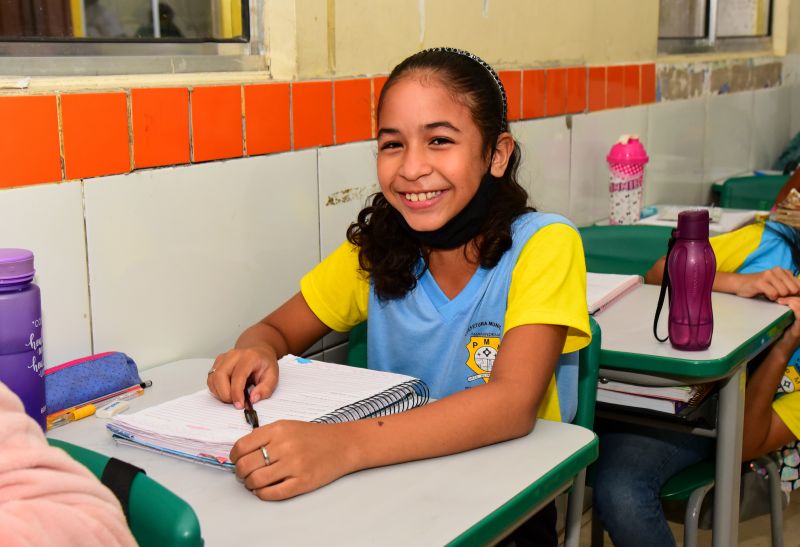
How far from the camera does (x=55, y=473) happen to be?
0.68 metres

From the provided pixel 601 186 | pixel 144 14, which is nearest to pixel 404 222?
pixel 144 14

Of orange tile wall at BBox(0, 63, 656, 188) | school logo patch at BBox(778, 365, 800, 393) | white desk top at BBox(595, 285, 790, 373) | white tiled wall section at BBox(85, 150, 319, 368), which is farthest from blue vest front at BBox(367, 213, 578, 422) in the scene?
school logo patch at BBox(778, 365, 800, 393)

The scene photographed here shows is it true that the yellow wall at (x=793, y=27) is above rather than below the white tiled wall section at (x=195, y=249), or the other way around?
above

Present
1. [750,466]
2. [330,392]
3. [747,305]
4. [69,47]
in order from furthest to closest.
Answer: [750,466]
[747,305]
[69,47]
[330,392]

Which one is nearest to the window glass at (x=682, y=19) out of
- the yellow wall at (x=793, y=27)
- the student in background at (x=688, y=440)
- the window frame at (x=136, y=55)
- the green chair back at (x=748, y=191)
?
the green chair back at (x=748, y=191)

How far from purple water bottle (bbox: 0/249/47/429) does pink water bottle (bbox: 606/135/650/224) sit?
217cm

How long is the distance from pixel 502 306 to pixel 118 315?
Result: 66cm

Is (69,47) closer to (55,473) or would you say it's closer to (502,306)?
(502,306)

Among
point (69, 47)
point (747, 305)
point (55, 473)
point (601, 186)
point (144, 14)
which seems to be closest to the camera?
point (55, 473)

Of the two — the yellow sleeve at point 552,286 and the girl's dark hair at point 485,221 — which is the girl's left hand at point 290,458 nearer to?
the yellow sleeve at point 552,286

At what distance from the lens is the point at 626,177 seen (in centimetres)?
306

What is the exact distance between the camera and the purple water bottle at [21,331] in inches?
49.3

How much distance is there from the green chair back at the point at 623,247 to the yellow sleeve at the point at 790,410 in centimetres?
52

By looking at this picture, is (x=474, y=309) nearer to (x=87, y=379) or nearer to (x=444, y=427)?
(x=444, y=427)
